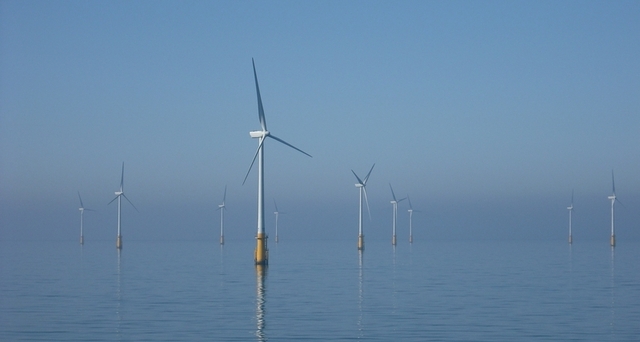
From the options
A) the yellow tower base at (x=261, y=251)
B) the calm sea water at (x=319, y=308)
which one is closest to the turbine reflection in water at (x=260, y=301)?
the calm sea water at (x=319, y=308)

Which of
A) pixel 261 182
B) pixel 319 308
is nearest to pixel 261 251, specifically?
pixel 261 182

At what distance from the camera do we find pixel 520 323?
119 ft

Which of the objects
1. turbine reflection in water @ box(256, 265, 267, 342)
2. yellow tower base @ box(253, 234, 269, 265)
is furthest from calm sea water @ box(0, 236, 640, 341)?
yellow tower base @ box(253, 234, 269, 265)

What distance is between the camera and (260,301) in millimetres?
46781

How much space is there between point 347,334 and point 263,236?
4415 centimetres

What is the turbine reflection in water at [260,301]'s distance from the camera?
3297cm

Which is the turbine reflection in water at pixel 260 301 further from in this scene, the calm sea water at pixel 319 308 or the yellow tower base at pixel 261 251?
the yellow tower base at pixel 261 251

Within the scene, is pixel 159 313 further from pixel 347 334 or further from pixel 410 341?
pixel 410 341

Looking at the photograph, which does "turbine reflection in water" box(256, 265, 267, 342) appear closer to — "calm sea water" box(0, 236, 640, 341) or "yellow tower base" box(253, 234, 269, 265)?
"calm sea water" box(0, 236, 640, 341)

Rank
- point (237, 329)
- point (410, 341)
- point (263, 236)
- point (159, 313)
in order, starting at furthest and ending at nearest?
point (263, 236), point (159, 313), point (237, 329), point (410, 341)

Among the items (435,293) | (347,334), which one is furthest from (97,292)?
(347,334)

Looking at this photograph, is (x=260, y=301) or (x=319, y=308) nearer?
(x=319, y=308)

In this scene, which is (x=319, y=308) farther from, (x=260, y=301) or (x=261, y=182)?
(x=261, y=182)

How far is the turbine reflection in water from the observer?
33.0 m
